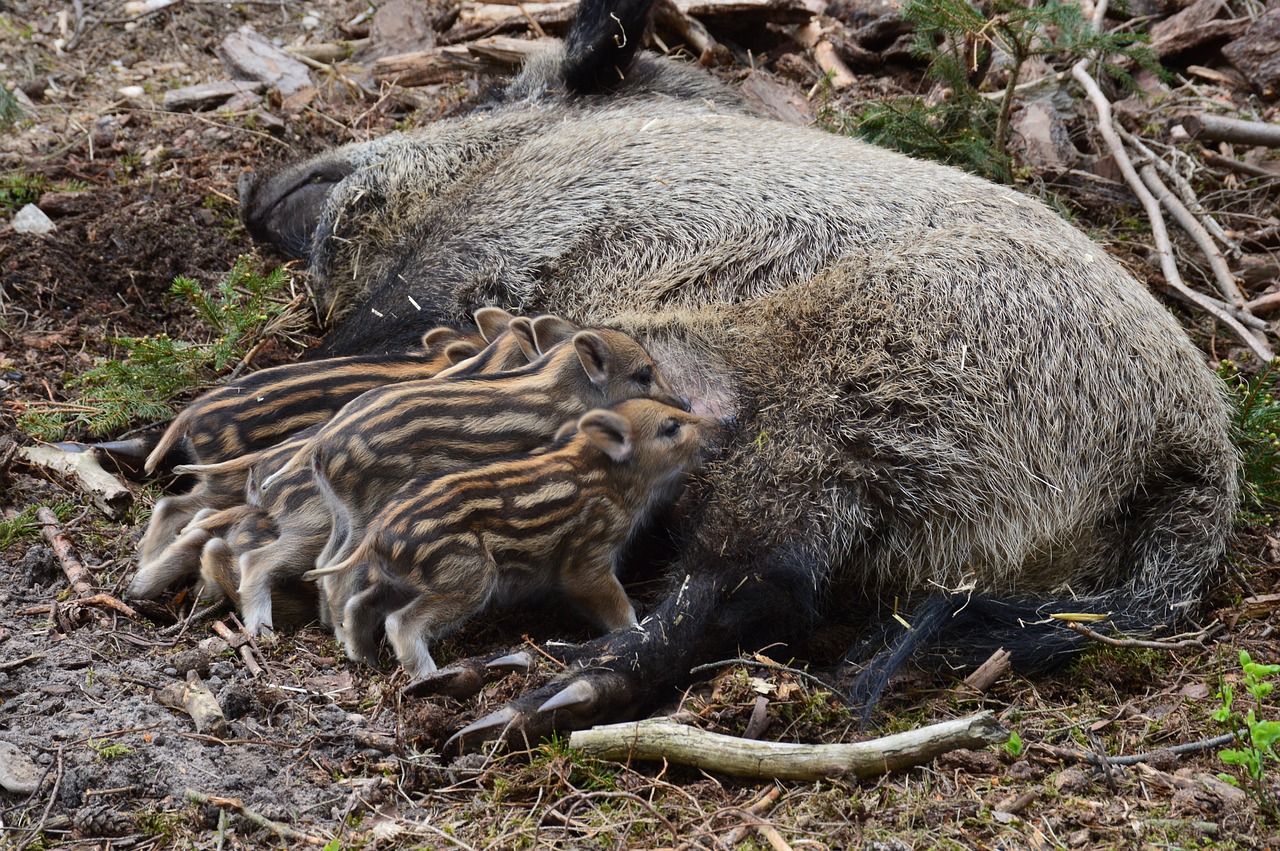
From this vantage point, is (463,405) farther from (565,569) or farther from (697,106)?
(697,106)

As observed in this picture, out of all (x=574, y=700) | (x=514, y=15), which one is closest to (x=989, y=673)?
(x=574, y=700)

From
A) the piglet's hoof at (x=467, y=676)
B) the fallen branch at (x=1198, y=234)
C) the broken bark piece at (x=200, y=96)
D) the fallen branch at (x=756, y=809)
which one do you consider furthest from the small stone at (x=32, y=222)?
the fallen branch at (x=1198, y=234)

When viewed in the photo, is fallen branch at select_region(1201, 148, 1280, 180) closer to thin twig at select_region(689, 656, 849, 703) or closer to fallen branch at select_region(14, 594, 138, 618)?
thin twig at select_region(689, 656, 849, 703)

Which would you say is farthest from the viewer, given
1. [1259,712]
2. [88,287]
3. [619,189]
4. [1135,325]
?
[88,287]

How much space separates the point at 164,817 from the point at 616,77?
4.83m

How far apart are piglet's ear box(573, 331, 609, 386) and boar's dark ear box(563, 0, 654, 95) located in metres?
2.78

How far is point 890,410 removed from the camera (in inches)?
155

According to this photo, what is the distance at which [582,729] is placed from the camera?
340 centimetres

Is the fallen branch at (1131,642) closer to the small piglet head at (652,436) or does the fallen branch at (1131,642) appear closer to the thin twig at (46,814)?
the small piglet head at (652,436)

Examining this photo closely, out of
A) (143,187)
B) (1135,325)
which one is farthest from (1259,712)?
(143,187)

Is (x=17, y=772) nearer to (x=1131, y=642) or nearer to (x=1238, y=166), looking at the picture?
(x=1131, y=642)

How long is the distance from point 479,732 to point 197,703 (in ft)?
2.92

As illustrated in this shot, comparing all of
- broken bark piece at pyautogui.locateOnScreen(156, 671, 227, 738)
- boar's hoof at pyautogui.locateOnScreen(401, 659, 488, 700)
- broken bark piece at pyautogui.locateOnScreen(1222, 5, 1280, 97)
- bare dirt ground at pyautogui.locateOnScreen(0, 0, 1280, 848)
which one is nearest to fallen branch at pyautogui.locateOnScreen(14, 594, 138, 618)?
bare dirt ground at pyautogui.locateOnScreen(0, 0, 1280, 848)

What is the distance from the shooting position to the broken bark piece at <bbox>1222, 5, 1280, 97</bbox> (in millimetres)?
6824
